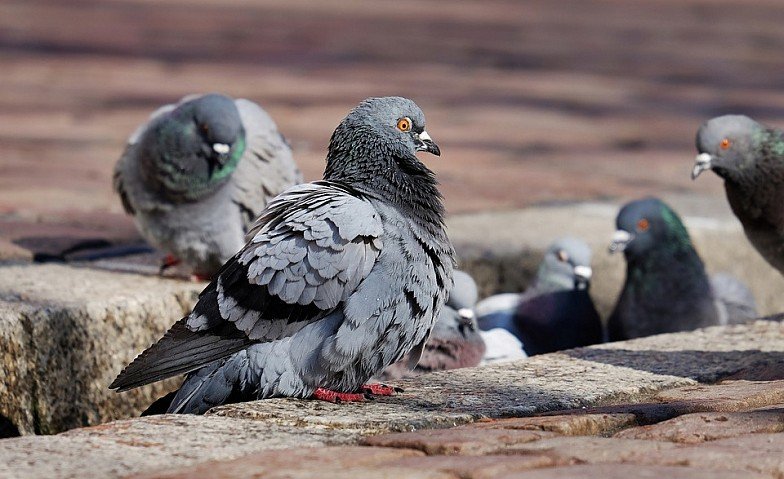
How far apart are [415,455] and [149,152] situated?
8.27 feet

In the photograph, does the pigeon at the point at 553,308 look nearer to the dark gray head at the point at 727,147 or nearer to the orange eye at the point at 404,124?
the dark gray head at the point at 727,147

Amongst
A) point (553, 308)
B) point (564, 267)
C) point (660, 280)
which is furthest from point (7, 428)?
point (660, 280)

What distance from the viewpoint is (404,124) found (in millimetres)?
3920

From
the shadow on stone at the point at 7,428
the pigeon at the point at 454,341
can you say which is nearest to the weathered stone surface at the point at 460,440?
the shadow on stone at the point at 7,428

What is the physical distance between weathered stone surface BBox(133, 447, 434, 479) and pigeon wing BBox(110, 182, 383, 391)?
721mm

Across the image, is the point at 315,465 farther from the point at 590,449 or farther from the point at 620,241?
the point at 620,241

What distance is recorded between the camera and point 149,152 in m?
5.04

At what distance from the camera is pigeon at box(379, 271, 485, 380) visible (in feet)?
15.7

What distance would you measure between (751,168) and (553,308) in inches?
36.9

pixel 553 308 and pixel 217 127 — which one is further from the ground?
pixel 217 127

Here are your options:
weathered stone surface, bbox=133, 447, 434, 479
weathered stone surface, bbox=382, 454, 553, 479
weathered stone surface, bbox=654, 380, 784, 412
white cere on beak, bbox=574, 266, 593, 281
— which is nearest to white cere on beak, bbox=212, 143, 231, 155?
white cere on beak, bbox=574, 266, 593, 281

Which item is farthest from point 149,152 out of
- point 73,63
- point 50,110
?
point 73,63

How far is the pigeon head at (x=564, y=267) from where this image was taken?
5.61 m

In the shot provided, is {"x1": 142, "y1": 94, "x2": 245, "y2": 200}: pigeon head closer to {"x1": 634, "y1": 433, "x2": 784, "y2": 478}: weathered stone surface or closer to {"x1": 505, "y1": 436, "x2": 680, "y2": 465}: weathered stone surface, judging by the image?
{"x1": 505, "y1": 436, "x2": 680, "y2": 465}: weathered stone surface
